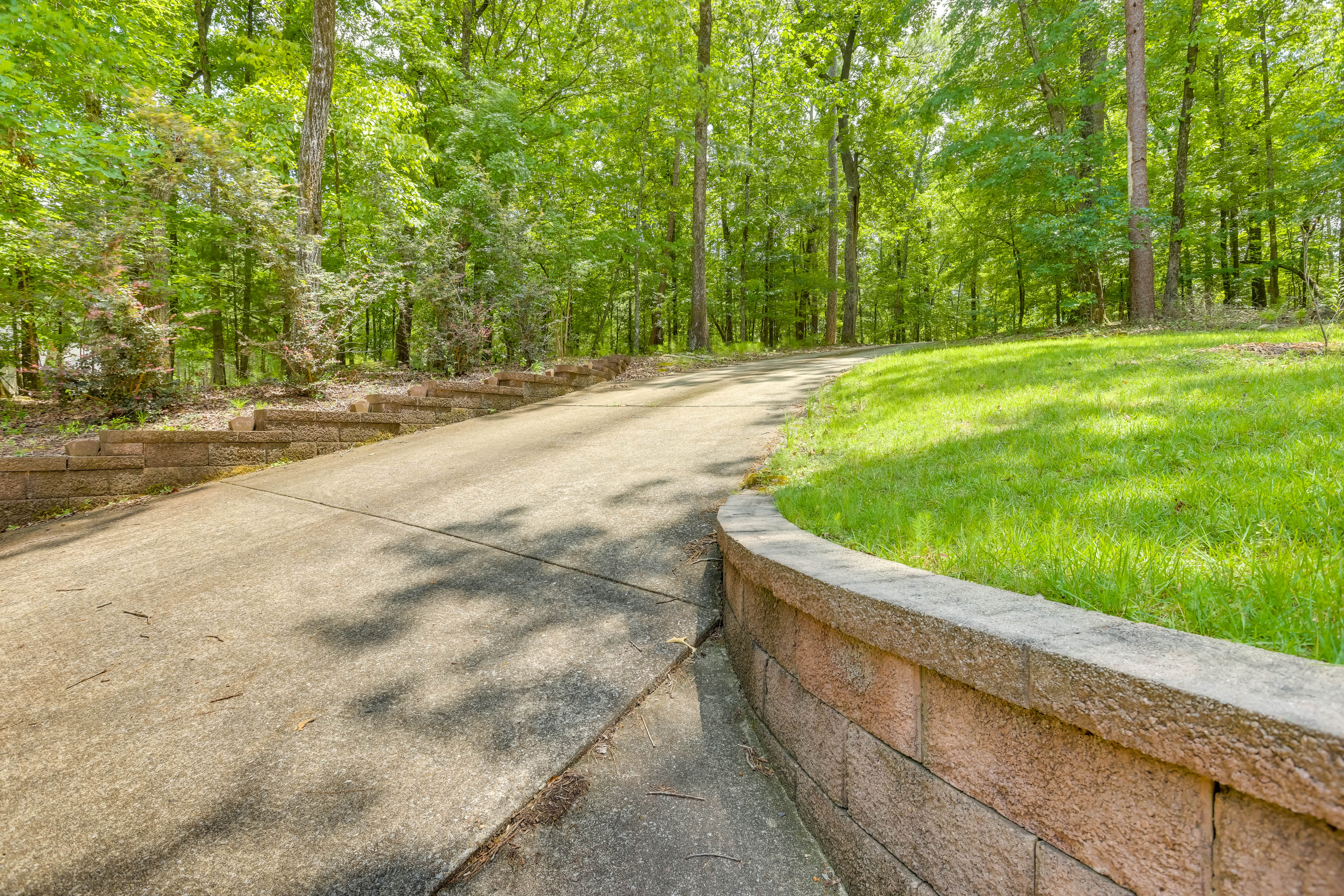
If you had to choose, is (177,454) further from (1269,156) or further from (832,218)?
(1269,156)

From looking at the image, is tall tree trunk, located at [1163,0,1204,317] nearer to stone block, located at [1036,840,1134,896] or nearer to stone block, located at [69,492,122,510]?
stone block, located at [1036,840,1134,896]

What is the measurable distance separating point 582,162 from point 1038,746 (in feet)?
54.7

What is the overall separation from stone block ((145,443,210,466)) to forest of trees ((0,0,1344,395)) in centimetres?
125

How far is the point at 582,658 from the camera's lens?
226 centimetres

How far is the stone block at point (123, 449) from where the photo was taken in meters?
4.74

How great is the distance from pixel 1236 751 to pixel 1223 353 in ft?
19.9

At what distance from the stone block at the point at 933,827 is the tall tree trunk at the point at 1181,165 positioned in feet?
39.5

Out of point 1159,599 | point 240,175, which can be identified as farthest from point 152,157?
point 1159,599

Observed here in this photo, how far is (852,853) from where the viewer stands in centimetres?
151

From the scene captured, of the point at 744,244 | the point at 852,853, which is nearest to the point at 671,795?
the point at 852,853

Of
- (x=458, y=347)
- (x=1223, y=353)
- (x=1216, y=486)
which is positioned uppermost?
(x=458, y=347)

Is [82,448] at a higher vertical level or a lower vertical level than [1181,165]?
lower

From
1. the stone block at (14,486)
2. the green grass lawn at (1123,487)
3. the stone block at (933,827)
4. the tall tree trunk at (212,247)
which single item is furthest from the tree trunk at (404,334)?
the stone block at (933,827)

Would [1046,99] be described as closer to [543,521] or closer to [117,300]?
[543,521]
